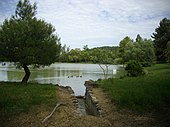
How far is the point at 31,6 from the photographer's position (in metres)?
27.0

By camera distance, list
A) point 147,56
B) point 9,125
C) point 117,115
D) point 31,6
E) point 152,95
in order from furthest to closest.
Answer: point 147,56
point 31,6
point 152,95
point 117,115
point 9,125

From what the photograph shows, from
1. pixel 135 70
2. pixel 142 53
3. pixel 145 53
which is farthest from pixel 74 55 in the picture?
pixel 135 70

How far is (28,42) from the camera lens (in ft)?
56.2

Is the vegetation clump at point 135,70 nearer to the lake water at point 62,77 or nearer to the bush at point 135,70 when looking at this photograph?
the bush at point 135,70

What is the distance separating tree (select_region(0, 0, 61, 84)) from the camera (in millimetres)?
16953

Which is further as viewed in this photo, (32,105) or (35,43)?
(35,43)

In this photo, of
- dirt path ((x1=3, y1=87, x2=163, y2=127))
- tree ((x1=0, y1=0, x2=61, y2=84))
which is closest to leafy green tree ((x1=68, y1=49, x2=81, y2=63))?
tree ((x1=0, y1=0, x2=61, y2=84))

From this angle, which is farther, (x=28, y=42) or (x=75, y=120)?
(x=28, y=42)

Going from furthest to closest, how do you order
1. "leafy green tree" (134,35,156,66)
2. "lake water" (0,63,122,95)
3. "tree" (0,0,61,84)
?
1. "leafy green tree" (134,35,156,66)
2. "lake water" (0,63,122,95)
3. "tree" (0,0,61,84)

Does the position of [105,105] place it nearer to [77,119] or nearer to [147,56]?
[77,119]

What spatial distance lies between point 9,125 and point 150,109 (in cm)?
579

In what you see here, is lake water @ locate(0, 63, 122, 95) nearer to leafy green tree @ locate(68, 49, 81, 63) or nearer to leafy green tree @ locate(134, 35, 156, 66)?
leafy green tree @ locate(134, 35, 156, 66)

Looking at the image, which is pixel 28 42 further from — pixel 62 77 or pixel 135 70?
pixel 62 77

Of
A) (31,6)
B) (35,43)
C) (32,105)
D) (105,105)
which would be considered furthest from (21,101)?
(31,6)
